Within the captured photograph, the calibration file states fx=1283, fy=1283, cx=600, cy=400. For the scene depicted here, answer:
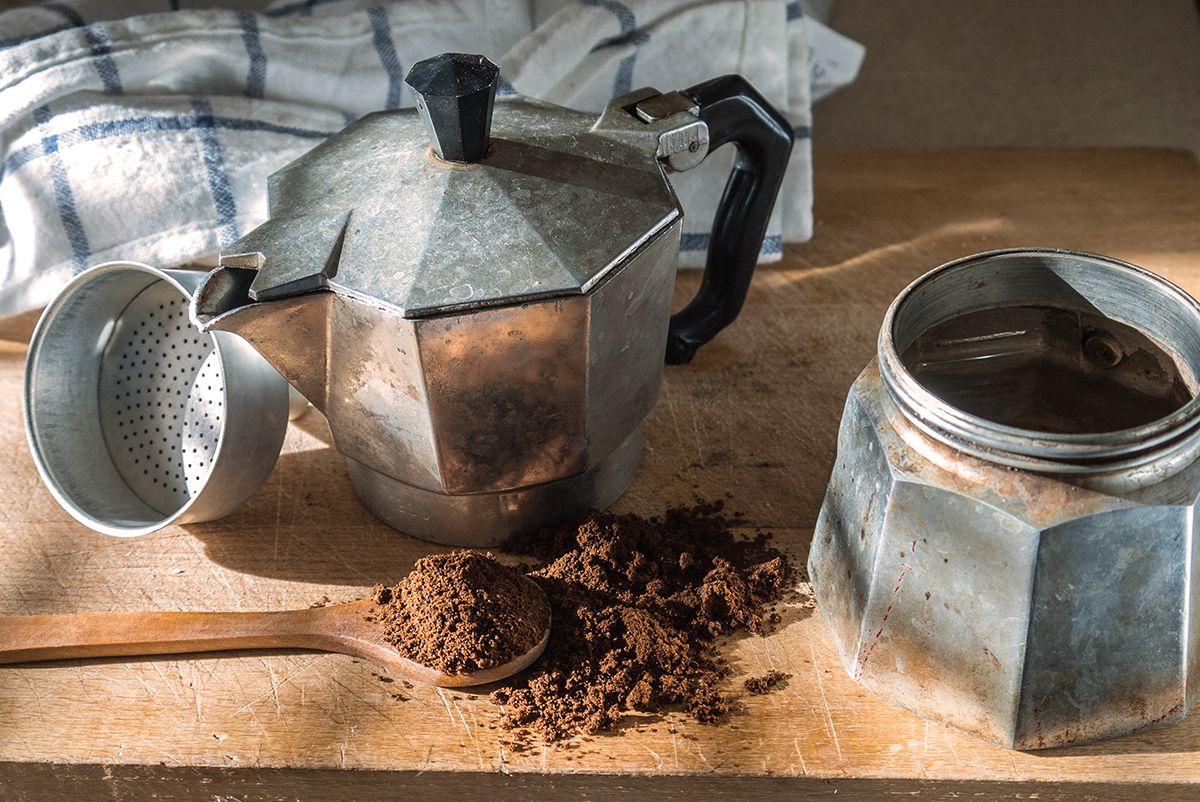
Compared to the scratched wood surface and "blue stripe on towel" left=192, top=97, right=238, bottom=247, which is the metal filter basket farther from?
"blue stripe on towel" left=192, top=97, right=238, bottom=247

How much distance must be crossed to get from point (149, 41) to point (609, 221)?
15.6 inches

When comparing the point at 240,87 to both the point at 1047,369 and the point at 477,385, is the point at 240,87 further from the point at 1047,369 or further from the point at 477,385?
the point at 1047,369

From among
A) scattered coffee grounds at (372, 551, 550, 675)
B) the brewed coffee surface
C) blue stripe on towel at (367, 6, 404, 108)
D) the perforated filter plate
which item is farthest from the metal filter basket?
the brewed coffee surface

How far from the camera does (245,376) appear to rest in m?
0.66

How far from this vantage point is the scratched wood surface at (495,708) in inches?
22.6

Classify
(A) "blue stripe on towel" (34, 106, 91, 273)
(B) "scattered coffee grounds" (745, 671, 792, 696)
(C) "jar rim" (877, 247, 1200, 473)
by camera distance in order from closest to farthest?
(C) "jar rim" (877, 247, 1200, 473) → (B) "scattered coffee grounds" (745, 671, 792, 696) → (A) "blue stripe on towel" (34, 106, 91, 273)

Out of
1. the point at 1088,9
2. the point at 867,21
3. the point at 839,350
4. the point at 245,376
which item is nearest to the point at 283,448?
the point at 245,376

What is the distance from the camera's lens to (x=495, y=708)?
0.60 m

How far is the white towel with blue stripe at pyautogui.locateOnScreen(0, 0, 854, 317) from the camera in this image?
81 cm

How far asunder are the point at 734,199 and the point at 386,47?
0.28m

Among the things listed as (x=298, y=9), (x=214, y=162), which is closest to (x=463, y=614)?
(x=214, y=162)

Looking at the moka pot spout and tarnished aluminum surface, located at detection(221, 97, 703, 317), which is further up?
tarnished aluminum surface, located at detection(221, 97, 703, 317)

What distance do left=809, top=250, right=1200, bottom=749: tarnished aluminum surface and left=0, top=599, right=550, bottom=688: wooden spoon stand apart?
0.55 ft

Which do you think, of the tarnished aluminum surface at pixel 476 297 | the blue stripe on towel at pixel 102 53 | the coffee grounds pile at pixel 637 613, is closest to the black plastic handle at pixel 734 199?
the tarnished aluminum surface at pixel 476 297
